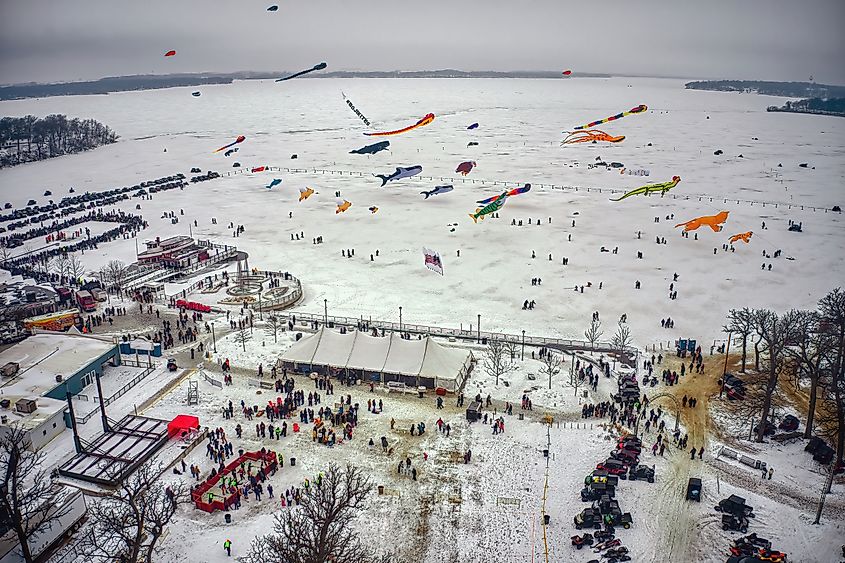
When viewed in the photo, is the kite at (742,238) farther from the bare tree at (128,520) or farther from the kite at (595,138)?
the bare tree at (128,520)

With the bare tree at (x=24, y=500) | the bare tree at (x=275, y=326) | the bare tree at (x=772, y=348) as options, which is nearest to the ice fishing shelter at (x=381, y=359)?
the bare tree at (x=275, y=326)

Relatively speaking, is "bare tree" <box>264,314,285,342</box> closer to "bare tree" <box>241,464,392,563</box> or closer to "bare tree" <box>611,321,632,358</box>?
"bare tree" <box>241,464,392,563</box>

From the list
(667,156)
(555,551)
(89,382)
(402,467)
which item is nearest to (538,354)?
(402,467)

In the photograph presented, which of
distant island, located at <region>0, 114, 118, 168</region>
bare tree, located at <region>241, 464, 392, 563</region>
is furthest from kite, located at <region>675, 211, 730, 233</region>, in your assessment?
distant island, located at <region>0, 114, 118, 168</region>

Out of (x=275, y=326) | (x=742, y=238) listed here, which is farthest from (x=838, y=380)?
(x=742, y=238)

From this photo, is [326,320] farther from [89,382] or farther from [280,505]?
[280,505]

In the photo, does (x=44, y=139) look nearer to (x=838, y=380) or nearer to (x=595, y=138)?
(x=595, y=138)
